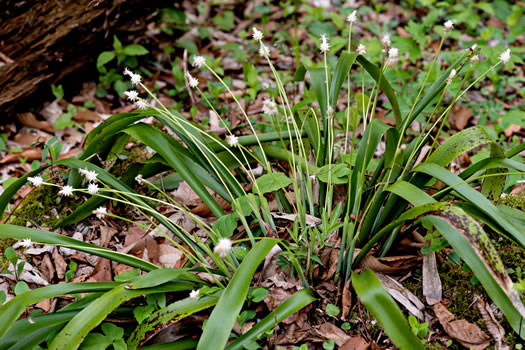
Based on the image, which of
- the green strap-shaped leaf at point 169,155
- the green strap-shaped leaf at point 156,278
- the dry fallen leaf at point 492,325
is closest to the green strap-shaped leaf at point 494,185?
the dry fallen leaf at point 492,325

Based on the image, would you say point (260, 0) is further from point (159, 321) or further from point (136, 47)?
point (159, 321)

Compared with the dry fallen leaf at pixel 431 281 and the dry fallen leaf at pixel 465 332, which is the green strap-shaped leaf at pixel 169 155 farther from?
the dry fallen leaf at pixel 465 332

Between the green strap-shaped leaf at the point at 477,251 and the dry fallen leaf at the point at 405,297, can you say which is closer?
the green strap-shaped leaf at the point at 477,251

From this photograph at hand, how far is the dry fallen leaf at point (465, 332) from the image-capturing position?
1.72 metres

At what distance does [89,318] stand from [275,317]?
65cm

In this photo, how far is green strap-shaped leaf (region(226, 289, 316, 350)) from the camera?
65.0 inches

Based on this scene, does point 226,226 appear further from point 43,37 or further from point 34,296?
point 43,37

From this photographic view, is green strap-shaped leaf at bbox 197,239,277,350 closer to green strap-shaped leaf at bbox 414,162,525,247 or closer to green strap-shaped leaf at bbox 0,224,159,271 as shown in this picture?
green strap-shaped leaf at bbox 0,224,159,271

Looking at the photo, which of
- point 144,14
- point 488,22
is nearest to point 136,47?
point 144,14

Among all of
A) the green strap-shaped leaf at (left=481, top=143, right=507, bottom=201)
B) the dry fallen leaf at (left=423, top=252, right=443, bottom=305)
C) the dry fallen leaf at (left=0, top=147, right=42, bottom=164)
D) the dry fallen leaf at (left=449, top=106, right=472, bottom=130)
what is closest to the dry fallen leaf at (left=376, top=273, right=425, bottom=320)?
the dry fallen leaf at (left=423, top=252, right=443, bottom=305)

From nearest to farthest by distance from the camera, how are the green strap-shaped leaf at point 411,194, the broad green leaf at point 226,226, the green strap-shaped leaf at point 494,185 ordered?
1. the green strap-shaped leaf at point 411,194
2. the broad green leaf at point 226,226
3. the green strap-shaped leaf at point 494,185

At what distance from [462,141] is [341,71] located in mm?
620

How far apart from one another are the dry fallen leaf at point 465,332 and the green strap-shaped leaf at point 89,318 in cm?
118

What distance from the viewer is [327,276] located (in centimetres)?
196
